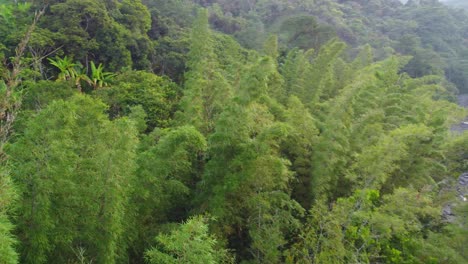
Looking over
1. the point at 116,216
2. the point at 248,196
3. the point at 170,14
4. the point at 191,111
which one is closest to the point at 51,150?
the point at 116,216

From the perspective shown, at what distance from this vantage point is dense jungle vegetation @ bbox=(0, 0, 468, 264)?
16.3 feet

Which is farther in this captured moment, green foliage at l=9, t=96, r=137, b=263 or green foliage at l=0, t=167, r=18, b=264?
green foliage at l=9, t=96, r=137, b=263

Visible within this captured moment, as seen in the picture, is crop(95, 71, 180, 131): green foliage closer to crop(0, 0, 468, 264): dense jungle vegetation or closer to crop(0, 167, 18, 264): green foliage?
crop(0, 0, 468, 264): dense jungle vegetation

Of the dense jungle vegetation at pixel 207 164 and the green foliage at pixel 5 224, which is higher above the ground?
the green foliage at pixel 5 224

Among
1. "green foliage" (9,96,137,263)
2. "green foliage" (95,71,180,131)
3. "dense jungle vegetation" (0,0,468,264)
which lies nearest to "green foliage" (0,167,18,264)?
"dense jungle vegetation" (0,0,468,264)

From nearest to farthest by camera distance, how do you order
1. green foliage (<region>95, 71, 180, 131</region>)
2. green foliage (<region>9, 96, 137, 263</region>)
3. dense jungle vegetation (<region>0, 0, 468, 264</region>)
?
green foliage (<region>9, 96, 137, 263</region>) < dense jungle vegetation (<region>0, 0, 468, 264</region>) < green foliage (<region>95, 71, 180, 131</region>)

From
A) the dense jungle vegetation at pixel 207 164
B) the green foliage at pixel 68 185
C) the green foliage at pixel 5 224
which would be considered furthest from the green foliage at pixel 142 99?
the green foliage at pixel 5 224

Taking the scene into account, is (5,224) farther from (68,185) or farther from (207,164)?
(207,164)

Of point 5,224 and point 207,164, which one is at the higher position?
point 5,224

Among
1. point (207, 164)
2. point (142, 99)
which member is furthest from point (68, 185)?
point (142, 99)

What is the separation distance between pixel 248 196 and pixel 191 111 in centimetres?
326

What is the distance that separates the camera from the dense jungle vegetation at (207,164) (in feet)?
16.3

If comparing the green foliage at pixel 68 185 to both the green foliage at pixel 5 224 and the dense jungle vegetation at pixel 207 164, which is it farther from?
the green foliage at pixel 5 224

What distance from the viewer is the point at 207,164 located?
725 centimetres
